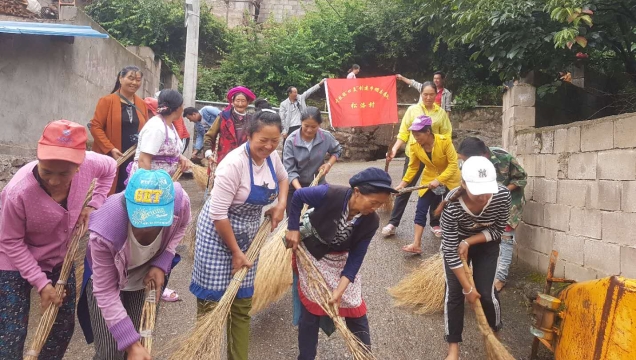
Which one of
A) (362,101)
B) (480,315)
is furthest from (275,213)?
(362,101)

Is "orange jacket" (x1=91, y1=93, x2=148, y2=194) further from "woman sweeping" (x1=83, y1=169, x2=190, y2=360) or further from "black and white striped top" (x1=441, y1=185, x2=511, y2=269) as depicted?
"black and white striped top" (x1=441, y1=185, x2=511, y2=269)

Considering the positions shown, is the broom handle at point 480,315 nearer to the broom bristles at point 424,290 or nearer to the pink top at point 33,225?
the broom bristles at point 424,290

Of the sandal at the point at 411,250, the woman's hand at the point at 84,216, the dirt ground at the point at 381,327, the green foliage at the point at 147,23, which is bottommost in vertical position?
the dirt ground at the point at 381,327

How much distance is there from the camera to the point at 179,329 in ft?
10.8

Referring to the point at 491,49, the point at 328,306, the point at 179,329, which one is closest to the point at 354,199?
the point at 328,306

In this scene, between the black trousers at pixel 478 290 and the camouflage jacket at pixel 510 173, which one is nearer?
the black trousers at pixel 478 290

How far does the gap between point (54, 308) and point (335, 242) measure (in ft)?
4.72

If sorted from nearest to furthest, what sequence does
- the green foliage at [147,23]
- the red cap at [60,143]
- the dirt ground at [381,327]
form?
1. the red cap at [60,143]
2. the dirt ground at [381,327]
3. the green foliage at [147,23]

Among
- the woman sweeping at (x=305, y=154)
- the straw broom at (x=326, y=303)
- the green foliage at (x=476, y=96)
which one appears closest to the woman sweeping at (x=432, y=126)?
the woman sweeping at (x=305, y=154)

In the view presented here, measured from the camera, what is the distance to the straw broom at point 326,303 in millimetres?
2354

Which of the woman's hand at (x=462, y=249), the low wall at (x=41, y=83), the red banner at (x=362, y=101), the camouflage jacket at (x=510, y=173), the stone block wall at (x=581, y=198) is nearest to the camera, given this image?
the woman's hand at (x=462, y=249)

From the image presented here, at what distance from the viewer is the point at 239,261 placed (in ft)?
7.99

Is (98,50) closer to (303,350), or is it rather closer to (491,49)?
(491,49)

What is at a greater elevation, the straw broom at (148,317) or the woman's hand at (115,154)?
the woman's hand at (115,154)
